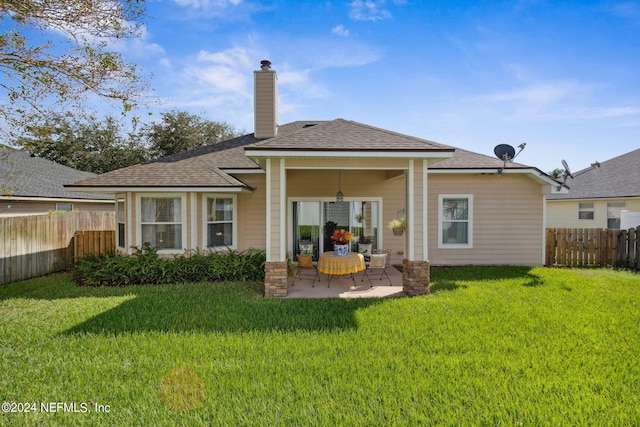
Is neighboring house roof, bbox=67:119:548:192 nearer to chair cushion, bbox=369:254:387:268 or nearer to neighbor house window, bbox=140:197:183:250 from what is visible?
neighbor house window, bbox=140:197:183:250

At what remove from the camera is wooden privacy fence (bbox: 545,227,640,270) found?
11070 mm

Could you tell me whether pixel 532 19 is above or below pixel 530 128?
above

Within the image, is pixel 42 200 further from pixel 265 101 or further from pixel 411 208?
pixel 411 208

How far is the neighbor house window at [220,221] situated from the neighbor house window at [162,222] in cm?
78

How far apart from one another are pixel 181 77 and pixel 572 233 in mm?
14261

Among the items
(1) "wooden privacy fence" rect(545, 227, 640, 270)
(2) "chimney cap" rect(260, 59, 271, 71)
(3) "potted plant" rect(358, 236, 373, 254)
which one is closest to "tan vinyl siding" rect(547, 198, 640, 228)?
(1) "wooden privacy fence" rect(545, 227, 640, 270)

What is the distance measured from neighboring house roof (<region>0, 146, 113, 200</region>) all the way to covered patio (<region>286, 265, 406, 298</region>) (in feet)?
40.3

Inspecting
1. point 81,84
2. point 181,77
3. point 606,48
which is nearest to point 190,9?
point 181,77

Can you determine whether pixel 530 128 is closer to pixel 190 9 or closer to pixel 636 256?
pixel 636 256

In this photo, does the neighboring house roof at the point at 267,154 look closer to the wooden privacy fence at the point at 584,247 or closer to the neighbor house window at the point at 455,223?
the neighbor house window at the point at 455,223

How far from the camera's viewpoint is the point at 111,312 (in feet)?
19.8

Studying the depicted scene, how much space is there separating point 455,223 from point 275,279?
6985mm

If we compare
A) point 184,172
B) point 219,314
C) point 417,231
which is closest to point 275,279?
point 219,314

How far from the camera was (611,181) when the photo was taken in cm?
1664
